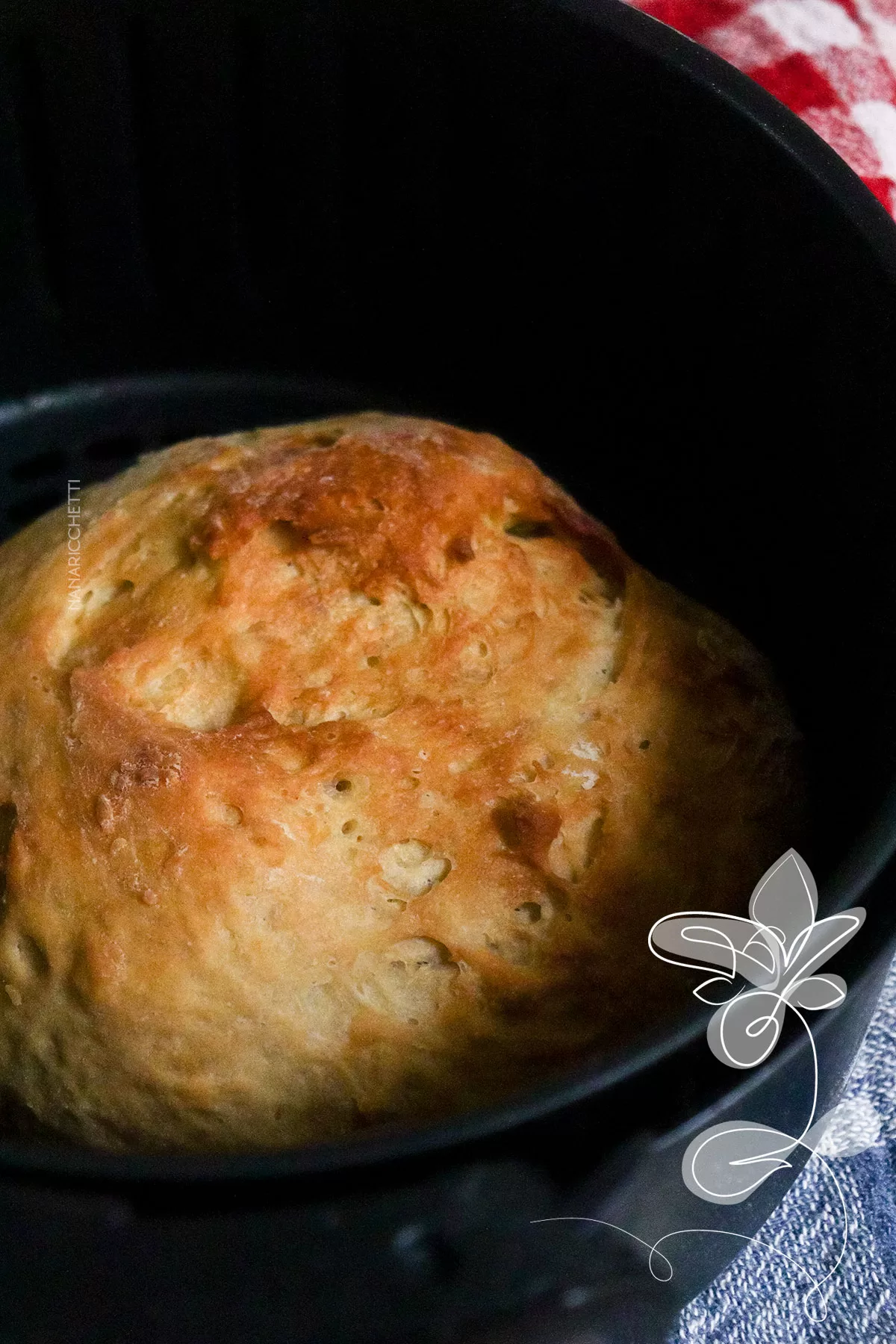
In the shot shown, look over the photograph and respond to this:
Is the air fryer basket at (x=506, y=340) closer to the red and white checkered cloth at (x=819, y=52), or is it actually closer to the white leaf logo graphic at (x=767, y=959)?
the white leaf logo graphic at (x=767, y=959)

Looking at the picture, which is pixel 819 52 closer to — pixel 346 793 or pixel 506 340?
pixel 506 340

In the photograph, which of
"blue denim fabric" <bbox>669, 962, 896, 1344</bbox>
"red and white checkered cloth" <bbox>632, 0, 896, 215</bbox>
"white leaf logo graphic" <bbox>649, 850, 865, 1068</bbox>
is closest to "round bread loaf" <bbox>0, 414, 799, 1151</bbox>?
"white leaf logo graphic" <bbox>649, 850, 865, 1068</bbox>

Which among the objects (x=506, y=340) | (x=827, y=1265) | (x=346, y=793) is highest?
(x=506, y=340)

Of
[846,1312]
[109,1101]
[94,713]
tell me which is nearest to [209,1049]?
[109,1101]

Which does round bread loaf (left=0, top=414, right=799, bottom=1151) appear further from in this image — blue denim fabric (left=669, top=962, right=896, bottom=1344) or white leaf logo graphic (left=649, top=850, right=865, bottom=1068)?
blue denim fabric (left=669, top=962, right=896, bottom=1344)

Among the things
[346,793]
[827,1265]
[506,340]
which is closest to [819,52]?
[506,340]

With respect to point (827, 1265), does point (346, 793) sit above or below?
above

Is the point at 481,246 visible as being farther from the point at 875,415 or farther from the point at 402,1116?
the point at 402,1116

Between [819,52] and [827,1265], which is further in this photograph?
[819,52]
